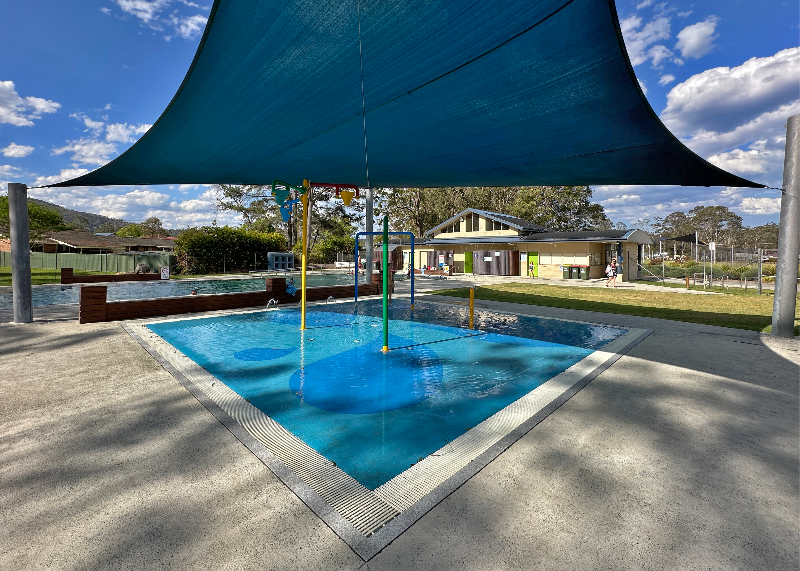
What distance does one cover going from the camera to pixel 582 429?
138 inches

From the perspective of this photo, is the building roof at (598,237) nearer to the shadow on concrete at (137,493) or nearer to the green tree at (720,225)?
the shadow on concrete at (137,493)

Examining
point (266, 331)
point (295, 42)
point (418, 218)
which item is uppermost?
point (418, 218)

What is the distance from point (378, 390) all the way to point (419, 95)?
13.2ft

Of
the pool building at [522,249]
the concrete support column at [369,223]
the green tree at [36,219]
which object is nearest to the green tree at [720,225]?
the pool building at [522,249]

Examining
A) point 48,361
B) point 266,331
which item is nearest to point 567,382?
point 266,331

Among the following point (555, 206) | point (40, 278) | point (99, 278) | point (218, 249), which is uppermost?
point (555, 206)

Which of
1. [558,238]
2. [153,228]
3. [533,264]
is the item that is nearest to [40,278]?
[533,264]

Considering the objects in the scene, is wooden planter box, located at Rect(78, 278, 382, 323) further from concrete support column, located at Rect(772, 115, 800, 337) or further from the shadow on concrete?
concrete support column, located at Rect(772, 115, 800, 337)

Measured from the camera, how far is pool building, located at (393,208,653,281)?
82.6 feet

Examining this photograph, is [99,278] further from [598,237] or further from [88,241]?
[88,241]

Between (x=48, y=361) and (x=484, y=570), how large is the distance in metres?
6.74

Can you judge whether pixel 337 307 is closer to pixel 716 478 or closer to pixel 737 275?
pixel 716 478

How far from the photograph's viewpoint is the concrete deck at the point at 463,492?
1958mm

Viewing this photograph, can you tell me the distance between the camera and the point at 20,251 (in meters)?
7.96
